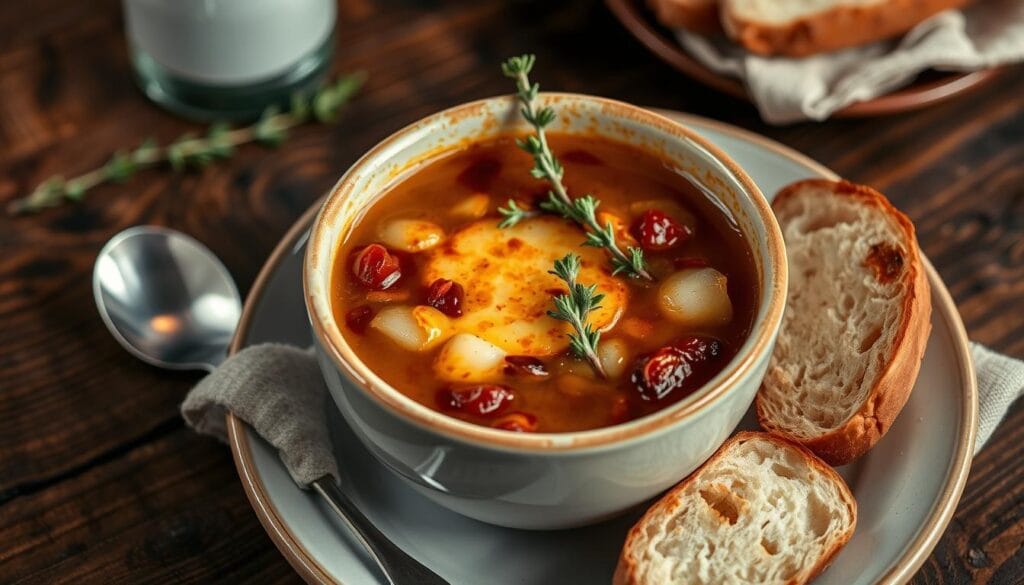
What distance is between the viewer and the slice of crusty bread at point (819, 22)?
10.5 feet

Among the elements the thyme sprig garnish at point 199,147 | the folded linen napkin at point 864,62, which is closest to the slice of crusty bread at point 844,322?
the folded linen napkin at point 864,62

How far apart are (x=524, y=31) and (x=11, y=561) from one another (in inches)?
87.7

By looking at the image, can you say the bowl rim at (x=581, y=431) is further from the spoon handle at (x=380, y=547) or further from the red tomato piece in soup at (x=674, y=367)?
the spoon handle at (x=380, y=547)

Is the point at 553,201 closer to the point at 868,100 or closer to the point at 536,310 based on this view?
the point at 536,310

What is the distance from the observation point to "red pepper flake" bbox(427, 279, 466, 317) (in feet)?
7.28

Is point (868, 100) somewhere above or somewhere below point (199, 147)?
above

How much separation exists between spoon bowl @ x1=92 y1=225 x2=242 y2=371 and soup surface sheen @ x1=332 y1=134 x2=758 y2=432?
0.61m

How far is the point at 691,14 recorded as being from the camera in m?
3.31

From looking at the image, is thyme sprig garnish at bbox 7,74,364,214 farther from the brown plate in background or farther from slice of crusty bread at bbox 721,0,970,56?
slice of crusty bread at bbox 721,0,970,56

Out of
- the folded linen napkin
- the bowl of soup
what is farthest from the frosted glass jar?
the folded linen napkin

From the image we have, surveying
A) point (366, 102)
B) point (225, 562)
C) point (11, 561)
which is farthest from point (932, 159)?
point (11, 561)

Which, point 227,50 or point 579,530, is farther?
point 227,50

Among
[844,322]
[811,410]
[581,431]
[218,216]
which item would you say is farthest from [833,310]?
[218,216]

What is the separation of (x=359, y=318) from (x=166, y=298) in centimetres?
83
